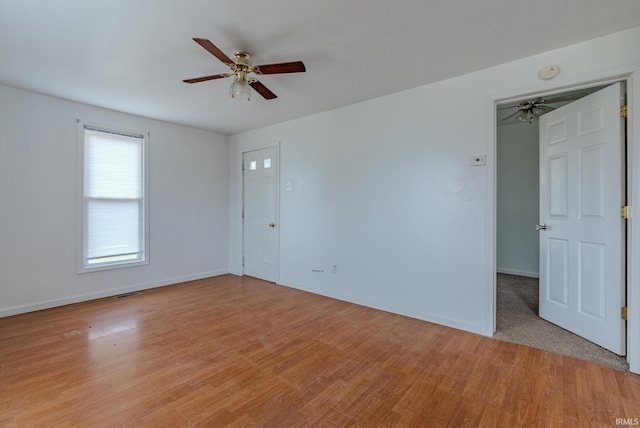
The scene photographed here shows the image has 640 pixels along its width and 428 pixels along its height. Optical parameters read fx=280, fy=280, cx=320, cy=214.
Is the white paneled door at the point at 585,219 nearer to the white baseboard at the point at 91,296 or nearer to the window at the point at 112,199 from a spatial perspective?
the white baseboard at the point at 91,296

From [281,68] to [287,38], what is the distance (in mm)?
257

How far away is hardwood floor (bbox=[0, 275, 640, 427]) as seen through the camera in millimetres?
1663

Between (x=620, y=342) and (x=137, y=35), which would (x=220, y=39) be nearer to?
(x=137, y=35)

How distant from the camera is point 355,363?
2230mm

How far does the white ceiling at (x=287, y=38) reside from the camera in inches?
74.2

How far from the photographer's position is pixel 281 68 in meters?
2.18

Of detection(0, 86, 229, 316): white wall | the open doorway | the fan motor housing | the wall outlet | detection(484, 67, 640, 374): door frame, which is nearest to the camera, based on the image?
detection(484, 67, 640, 374): door frame

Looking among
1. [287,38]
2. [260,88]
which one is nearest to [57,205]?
[260,88]

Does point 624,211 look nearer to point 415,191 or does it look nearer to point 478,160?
point 478,160

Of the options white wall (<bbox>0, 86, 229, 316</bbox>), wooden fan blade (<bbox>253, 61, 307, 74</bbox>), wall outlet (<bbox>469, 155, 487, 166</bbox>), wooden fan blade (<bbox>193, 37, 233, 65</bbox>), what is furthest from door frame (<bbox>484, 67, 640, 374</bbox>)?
white wall (<bbox>0, 86, 229, 316</bbox>)

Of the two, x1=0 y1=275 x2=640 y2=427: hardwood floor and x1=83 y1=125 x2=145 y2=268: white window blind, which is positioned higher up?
x1=83 y1=125 x2=145 y2=268: white window blind

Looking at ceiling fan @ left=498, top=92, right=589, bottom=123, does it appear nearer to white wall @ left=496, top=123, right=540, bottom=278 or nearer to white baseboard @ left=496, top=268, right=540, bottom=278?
white wall @ left=496, top=123, right=540, bottom=278

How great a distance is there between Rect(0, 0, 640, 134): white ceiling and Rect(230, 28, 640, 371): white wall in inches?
8.9

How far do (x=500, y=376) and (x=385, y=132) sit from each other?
2.60 metres
